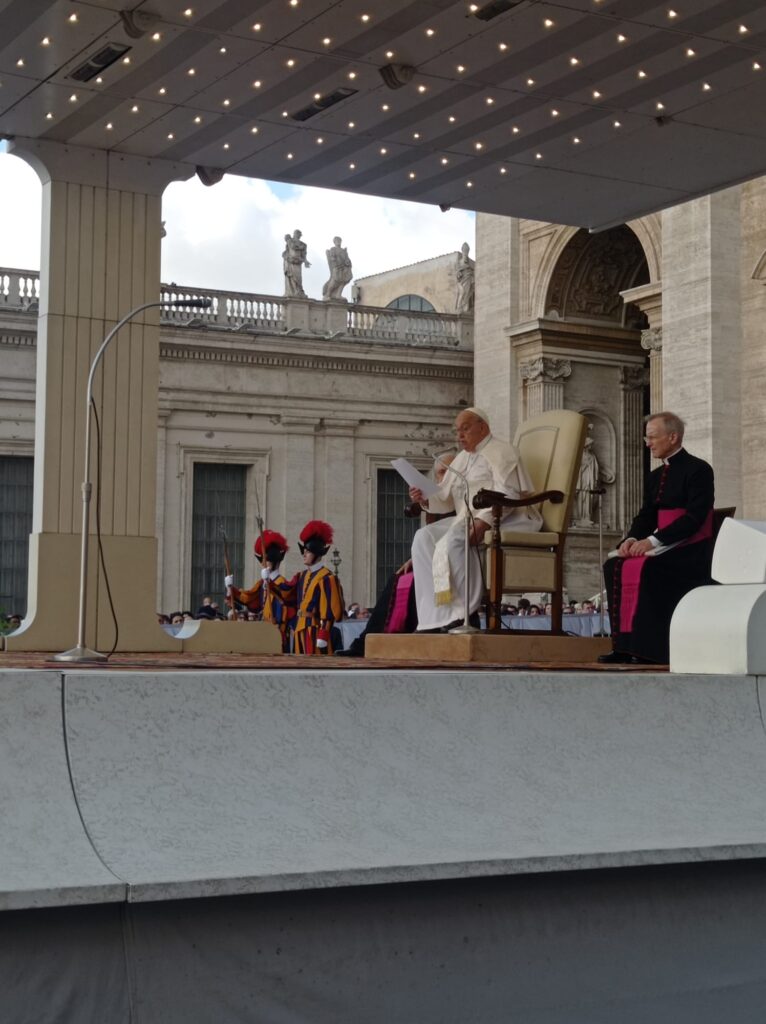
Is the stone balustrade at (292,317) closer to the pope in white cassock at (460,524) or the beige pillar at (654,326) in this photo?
the beige pillar at (654,326)

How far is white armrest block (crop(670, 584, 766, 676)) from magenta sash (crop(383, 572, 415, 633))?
382 cm

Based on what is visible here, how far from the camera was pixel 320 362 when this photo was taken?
30.4m

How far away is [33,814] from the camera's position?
3.85m

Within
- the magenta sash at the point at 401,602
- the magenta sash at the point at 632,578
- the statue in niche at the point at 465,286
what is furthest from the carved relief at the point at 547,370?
the magenta sash at the point at 632,578

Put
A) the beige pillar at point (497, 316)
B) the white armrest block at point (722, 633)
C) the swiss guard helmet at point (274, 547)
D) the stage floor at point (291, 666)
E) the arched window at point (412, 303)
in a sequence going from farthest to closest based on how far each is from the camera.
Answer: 1. the arched window at point (412, 303)
2. the beige pillar at point (497, 316)
3. the swiss guard helmet at point (274, 547)
4. the white armrest block at point (722, 633)
5. the stage floor at point (291, 666)

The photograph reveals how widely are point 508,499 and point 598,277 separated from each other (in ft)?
63.1

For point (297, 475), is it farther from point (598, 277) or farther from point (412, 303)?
point (412, 303)

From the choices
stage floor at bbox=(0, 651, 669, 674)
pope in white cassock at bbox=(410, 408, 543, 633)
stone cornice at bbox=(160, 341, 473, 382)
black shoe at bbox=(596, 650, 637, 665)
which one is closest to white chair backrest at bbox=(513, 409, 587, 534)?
pope in white cassock at bbox=(410, 408, 543, 633)

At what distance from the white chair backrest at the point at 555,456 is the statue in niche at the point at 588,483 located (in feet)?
54.6

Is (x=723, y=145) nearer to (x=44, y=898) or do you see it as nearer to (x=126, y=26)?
(x=126, y=26)

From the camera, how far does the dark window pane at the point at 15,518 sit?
28156 millimetres

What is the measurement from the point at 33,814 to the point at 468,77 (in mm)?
6871

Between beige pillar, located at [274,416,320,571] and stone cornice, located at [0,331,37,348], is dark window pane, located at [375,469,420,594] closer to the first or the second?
beige pillar, located at [274,416,320,571]

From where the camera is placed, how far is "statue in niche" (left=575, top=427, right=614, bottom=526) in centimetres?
2652
